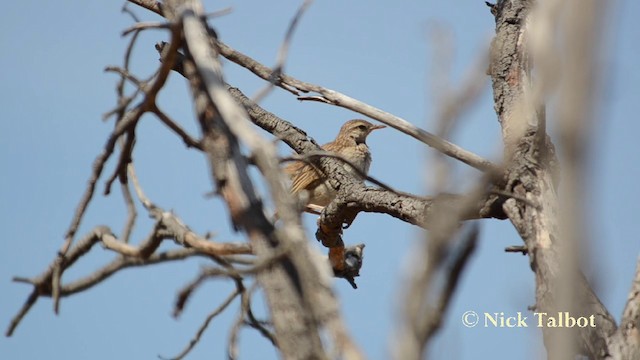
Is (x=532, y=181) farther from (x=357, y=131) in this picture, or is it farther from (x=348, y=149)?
(x=357, y=131)

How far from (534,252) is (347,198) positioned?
200 centimetres

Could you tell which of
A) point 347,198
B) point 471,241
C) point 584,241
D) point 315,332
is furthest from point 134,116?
point 347,198

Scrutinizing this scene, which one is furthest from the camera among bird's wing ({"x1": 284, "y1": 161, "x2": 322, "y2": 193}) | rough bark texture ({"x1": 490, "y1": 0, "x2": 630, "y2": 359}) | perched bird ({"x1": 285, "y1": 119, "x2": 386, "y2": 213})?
perched bird ({"x1": 285, "y1": 119, "x2": 386, "y2": 213})

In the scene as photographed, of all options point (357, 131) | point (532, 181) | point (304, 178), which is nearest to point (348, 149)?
point (357, 131)

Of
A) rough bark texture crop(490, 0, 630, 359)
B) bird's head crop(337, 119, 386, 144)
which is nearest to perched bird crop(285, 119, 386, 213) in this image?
bird's head crop(337, 119, 386, 144)

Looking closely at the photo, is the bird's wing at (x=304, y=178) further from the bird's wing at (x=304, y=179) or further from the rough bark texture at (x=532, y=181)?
the rough bark texture at (x=532, y=181)

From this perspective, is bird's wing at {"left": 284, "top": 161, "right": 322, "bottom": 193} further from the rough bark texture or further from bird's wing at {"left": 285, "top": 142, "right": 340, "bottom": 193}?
the rough bark texture

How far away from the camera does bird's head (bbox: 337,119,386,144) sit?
10.4 meters

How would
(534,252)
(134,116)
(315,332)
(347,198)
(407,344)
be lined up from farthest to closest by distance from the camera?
(347,198) < (534,252) < (134,116) < (315,332) < (407,344)

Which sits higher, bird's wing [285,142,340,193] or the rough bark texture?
bird's wing [285,142,340,193]

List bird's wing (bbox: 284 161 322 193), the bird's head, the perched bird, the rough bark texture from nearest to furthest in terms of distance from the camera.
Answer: the rough bark texture < bird's wing (bbox: 284 161 322 193) < the perched bird < the bird's head

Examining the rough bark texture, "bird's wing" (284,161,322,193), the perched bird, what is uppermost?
the perched bird

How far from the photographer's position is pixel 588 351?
11.8 ft

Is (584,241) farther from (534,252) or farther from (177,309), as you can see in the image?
(534,252)
